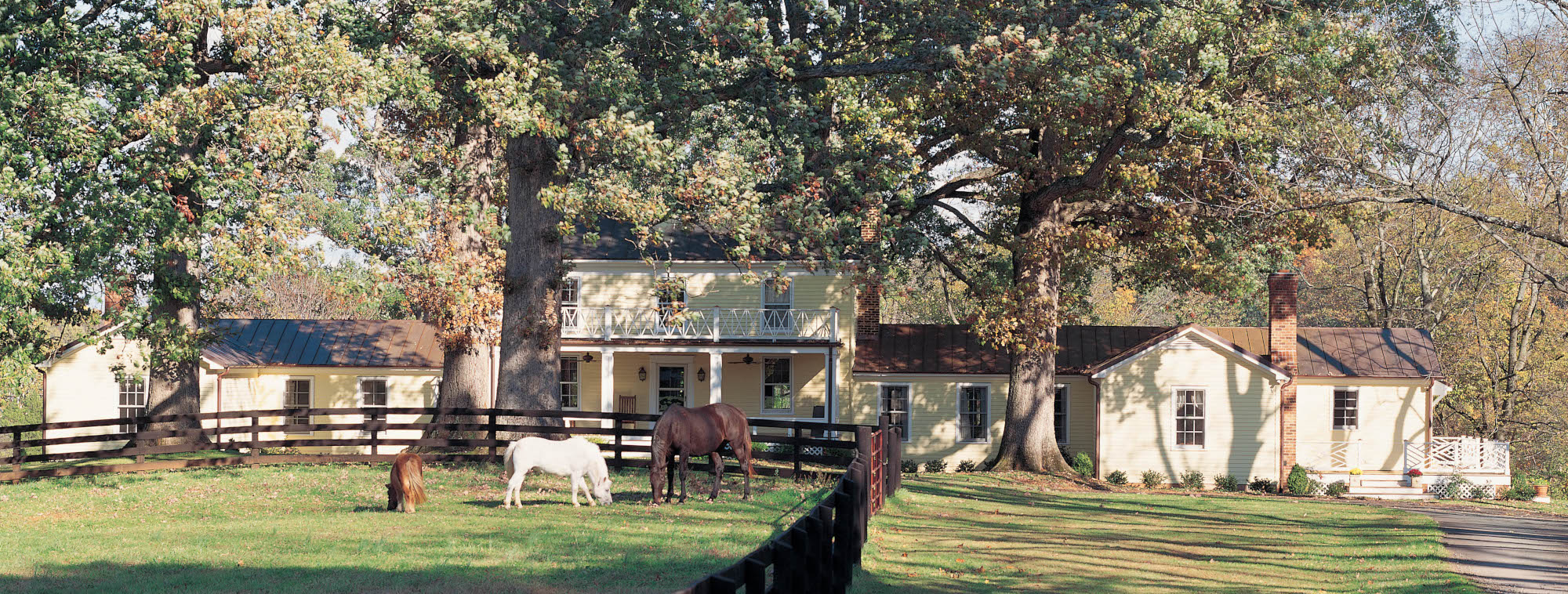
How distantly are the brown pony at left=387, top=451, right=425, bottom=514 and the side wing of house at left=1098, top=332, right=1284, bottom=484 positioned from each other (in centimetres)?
2059

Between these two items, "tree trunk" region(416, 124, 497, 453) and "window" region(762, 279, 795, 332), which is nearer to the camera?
"tree trunk" region(416, 124, 497, 453)

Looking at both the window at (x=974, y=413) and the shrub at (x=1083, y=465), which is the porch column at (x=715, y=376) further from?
the shrub at (x=1083, y=465)

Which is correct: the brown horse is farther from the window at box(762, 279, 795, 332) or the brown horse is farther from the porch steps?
the porch steps

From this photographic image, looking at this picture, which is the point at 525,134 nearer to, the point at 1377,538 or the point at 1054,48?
the point at 1054,48

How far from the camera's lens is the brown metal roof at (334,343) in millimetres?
33125

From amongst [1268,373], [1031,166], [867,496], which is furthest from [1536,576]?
[1268,373]

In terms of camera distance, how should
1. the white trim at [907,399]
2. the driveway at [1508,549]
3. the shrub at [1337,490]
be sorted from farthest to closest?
the white trim at [907,399], the shrub at [1337,490], the driveway at [1508,549]

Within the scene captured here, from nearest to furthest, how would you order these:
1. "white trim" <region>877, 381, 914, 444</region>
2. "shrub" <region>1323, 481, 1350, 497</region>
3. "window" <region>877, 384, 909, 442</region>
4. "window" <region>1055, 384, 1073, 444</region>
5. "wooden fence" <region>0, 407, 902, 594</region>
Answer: "wooden fence" <region>0, 407, 902, 594</region>
"shrub" <region>1323, 481, 1350, 497</region>
"window" <region>1055, 384, 1073, 444</region>
"white trim" <region>877, 381, 914, 444</region>
"window" <region>877, 384, 909, 442</region>

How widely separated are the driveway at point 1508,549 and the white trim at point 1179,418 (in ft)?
28.3

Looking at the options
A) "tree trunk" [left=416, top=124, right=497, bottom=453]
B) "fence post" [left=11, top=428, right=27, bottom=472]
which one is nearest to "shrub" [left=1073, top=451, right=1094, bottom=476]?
"tree trunk" [left=416, top=124, right=497, bottom=453]

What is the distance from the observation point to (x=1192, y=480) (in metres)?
31.2

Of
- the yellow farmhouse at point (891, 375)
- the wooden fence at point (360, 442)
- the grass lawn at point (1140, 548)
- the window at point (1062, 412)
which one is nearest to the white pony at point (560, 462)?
the grass lawn at point (1140, 548)

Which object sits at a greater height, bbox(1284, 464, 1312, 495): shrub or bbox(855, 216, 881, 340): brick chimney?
bbox(855, 216, 881, 340): brick chimney

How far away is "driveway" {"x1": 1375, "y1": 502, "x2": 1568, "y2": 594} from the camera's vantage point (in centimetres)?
1255
